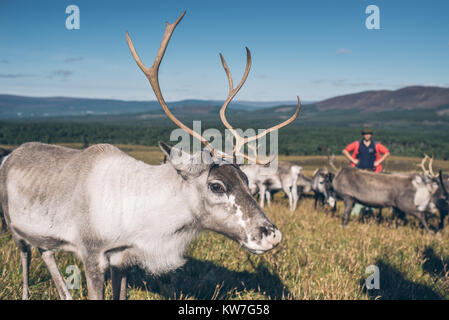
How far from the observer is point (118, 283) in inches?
135

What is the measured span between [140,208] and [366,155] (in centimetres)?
842

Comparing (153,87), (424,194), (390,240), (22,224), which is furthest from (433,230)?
(22,224)

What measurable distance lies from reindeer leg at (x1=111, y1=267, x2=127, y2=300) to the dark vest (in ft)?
26.7

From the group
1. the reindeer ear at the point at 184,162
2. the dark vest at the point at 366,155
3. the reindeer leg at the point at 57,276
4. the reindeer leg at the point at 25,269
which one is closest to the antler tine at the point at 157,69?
the reindeer ear at the point at 184,162

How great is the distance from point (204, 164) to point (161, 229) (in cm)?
71

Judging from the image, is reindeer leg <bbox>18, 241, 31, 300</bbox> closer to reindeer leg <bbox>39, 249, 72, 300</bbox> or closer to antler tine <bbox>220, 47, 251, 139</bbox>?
reindeer leg <bbox>39, 249, 72, 300</bbox>

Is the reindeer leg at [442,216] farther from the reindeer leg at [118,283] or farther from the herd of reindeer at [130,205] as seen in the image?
the reindeer leg at [118,283]

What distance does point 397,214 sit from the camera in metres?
10.2

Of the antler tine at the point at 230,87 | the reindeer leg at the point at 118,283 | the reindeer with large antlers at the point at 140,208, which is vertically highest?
the antler tine at the point at 230,87

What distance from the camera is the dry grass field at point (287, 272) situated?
421cm

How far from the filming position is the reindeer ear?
281 cm

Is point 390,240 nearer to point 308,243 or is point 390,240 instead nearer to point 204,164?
point 308,243

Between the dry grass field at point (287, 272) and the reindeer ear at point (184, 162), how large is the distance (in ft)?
3.25

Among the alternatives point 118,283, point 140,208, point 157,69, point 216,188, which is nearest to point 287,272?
point 118,283
